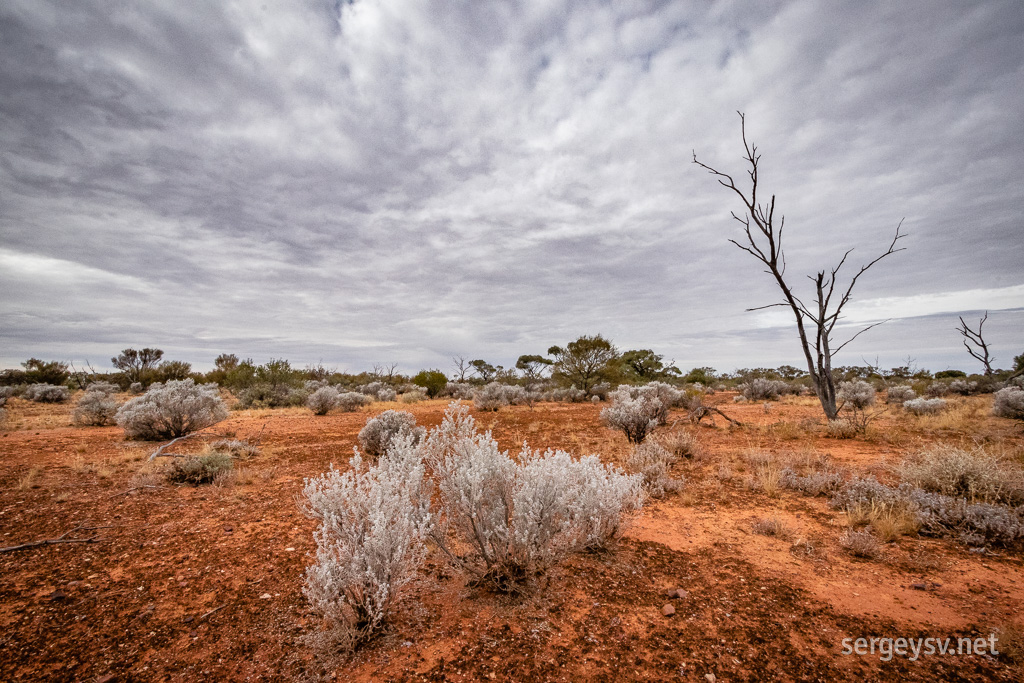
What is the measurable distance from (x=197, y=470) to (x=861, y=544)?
9518mm

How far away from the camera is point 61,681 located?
271cm

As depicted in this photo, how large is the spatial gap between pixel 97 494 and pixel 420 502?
221 inches

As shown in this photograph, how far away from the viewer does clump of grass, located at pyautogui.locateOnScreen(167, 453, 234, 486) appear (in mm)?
6848

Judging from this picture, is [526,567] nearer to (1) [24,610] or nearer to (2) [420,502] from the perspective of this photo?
(2) [420,502]

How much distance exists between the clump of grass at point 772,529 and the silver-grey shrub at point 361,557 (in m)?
4.27

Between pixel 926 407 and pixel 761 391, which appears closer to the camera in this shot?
pixel 926 407

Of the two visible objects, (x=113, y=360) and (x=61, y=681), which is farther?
(x=113, y=360)

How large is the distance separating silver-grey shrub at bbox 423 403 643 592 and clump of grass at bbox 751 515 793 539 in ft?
5.99

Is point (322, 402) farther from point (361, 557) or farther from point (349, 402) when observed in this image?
point (361, 557)

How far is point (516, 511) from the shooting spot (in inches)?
151

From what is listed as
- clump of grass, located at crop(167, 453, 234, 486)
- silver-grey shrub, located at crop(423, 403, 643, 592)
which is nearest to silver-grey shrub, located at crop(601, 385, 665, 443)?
silver-grey shrub, located at crop(423, 403, 643, 592)

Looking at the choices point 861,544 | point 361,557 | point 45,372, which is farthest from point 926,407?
point 45,372

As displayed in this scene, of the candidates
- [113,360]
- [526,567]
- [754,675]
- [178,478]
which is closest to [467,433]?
[526,567]

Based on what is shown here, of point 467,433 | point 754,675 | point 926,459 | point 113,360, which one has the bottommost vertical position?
point 754,675
